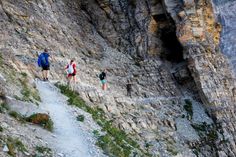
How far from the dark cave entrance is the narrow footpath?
56.0 feet

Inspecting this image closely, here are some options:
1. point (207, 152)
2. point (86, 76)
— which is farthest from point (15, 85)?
point (207, 152)

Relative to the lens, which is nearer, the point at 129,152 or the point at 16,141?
the point at 16,141

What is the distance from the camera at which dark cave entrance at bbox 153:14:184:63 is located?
115ft

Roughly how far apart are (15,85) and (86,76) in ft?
33.6

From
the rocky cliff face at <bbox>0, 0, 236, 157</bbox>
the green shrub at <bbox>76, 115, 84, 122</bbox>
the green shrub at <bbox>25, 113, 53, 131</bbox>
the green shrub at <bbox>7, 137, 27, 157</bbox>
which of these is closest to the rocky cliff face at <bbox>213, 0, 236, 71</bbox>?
the rocky cliff face at <bbox>0, 0, 236, 157</bbox>

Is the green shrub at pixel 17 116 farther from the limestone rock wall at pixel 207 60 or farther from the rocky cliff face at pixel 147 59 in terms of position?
the limestone rock wall at pixel 207 60

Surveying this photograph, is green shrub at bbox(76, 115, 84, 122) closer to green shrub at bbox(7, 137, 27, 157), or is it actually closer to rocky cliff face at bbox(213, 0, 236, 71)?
green shrub at bbox(7, 137, 27, 157)

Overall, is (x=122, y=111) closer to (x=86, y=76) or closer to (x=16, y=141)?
(x=86, y=76)

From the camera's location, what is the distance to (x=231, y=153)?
2772cm

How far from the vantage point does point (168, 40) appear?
1406 inches

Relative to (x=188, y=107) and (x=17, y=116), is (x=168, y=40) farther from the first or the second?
(x=17, y=116)

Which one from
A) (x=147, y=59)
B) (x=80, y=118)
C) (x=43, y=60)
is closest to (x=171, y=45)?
(x=147, y=59)

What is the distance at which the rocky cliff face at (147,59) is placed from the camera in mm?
24547

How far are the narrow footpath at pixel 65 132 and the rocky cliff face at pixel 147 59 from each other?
308 cm
